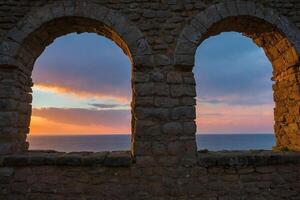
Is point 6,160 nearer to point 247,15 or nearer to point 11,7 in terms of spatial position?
point 11,7

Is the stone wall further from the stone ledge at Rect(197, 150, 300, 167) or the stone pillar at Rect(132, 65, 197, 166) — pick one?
the stone pillar at Rect(132, 65, 197, 166)

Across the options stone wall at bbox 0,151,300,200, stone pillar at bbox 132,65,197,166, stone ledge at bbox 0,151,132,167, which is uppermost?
stone pillar at bbox 132,65,197,166

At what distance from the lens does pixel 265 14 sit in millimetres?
5285

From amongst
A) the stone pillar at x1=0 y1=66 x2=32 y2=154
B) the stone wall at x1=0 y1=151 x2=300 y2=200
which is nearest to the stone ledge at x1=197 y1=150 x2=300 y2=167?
the stone wall at x1=0 y1=151 x2=300 y2=200

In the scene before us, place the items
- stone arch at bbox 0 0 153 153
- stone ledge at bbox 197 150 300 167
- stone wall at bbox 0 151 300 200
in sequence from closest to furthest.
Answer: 1. stone wall at bbox 0 151 300 200
2. stone ledge at bbox 197 150 300 167
3. stone arch at bbox 0 0 153 153

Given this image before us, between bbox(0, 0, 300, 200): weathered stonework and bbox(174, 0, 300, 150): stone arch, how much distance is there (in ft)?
0.07

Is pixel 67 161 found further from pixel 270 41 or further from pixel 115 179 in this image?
pixel 270 41

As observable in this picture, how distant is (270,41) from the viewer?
5.85 metres

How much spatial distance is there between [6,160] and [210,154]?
11.5ft

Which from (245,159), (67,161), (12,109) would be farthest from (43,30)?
(245,159)

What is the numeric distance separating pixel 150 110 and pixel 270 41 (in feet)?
Answer: 9.90

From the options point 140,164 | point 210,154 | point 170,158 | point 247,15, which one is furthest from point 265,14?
point 140,164

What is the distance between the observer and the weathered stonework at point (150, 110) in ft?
15.5

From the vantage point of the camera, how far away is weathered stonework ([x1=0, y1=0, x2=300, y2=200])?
4.72m
